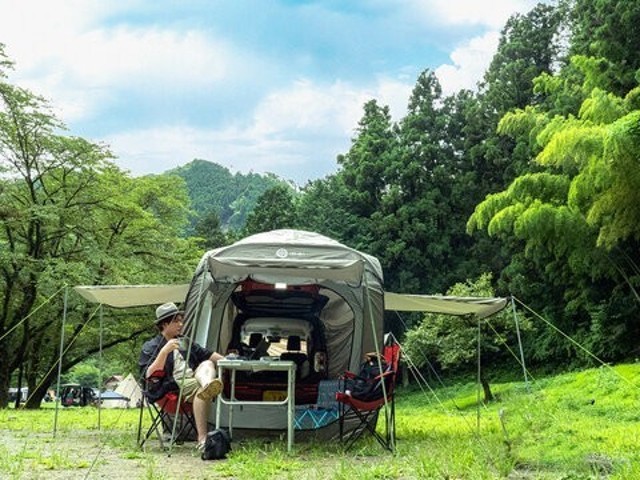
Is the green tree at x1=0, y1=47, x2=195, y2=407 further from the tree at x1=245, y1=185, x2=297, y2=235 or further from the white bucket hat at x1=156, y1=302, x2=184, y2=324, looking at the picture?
the tree at x1=245, y1=185, x2=297, y2=235

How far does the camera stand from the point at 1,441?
549 centimetres

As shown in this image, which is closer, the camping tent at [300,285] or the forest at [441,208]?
the camping tent at [300,285]

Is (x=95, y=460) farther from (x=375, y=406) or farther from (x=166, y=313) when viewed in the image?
(x=375, y=406)

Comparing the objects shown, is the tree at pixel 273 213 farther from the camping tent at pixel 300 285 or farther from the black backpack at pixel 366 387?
the black backpack at pixel 366 387

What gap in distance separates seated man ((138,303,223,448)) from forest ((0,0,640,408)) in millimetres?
3232

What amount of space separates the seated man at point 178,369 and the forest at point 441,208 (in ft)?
10.6

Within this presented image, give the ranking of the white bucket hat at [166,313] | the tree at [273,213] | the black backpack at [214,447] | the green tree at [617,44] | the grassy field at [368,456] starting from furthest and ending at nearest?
Answer: the tree at [273,213], the green tree at [617,44], the white bucket hat at [166,313], the black backpack at [214,447], the grassy field at [368,456]

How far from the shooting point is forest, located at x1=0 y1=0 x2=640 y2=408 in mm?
12461

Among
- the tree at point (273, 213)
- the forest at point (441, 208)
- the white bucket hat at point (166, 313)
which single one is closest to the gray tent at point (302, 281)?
the white bucket hat at point (166, 313)

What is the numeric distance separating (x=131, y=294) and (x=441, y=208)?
62.5ft

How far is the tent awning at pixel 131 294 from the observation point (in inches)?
243

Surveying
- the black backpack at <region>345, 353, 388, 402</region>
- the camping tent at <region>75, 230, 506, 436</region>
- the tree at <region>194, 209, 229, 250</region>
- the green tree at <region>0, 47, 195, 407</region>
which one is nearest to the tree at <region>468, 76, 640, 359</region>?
the camping tent at <region>75, 230, 506, 436</region>

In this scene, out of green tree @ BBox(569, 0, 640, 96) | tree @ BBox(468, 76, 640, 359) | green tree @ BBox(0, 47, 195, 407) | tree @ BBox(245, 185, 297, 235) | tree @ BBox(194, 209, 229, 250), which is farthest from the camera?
tree @ BBox(194, 209, 229, 250)

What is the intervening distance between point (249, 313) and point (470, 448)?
310cm
